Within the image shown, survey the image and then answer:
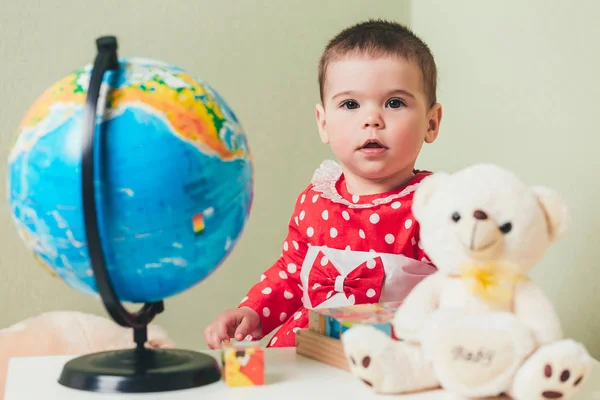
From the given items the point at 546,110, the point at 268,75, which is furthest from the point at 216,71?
the point at 546,110

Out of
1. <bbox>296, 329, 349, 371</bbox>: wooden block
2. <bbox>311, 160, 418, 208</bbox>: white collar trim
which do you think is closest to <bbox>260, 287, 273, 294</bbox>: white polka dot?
<bbox>311, 160, 418, 208</bbox>: white collar trim

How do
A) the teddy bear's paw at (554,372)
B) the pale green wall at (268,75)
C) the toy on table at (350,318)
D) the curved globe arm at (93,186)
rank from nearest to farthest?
the teddy bear's paw at (554,372), the curved globe arm at (93,186), the toy on table at (350,318), the pale green wall at (268,75)

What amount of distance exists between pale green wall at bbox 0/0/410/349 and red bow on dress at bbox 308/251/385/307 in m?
0.75

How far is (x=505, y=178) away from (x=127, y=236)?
14.2 inches

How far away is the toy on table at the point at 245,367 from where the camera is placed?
0.84 metres

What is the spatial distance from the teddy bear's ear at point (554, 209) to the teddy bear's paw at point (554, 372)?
111mm

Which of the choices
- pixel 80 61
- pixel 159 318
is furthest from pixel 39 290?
pixel 80 61

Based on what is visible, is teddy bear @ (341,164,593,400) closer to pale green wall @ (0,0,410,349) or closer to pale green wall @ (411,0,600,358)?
pale green wall @ (411,0,600,358)

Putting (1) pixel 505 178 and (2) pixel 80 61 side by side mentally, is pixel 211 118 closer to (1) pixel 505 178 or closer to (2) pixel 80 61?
(1) pixel 505 178

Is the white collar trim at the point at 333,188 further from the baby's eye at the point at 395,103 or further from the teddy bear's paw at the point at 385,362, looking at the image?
the teddy bear's paw at the point at 385,362

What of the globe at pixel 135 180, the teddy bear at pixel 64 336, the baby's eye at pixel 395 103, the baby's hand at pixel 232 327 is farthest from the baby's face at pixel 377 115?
the teddy bear at pixel 64 336

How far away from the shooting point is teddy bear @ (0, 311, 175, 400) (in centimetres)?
168

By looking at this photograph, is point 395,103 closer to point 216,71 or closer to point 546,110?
point 546,110

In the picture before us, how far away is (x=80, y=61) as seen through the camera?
189 centimetres
